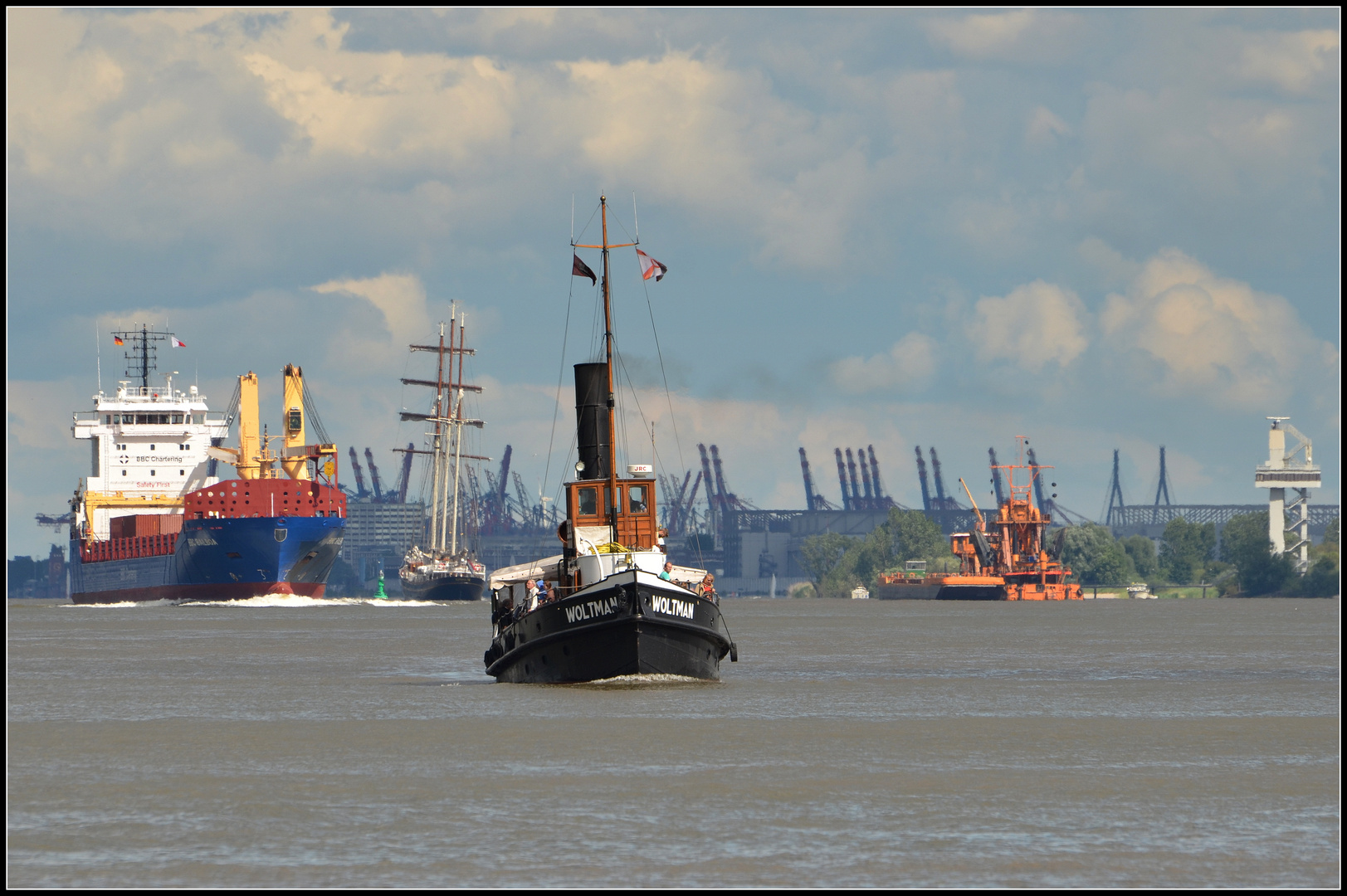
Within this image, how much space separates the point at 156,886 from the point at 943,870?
31.4 feet

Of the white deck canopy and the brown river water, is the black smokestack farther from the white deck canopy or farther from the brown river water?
the brown river water

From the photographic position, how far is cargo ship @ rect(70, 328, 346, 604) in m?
154

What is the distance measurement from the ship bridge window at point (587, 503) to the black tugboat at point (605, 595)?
22 mm

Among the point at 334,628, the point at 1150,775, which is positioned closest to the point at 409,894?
the point at 1150,775

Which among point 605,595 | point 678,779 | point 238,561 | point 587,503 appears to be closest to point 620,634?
point 605,595

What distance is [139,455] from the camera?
176 metres

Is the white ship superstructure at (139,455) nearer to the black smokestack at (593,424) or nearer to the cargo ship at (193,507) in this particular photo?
the cargo ship at (193,507)

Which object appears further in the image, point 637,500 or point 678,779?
point 637,500

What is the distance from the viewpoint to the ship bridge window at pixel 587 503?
47125 millimetres

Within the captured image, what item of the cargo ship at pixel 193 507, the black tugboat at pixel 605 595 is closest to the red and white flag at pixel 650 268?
the black tugboat at pixel 605 595

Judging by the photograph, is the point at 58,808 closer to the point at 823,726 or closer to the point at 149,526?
the point at 823,726

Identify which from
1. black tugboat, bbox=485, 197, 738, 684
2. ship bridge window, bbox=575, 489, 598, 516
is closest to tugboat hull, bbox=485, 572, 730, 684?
black tugboat, bbox=485, 197, 738, 684

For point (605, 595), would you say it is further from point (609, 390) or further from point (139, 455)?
point (139, 455)

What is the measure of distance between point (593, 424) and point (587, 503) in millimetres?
2132
